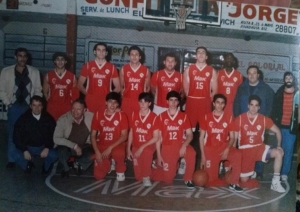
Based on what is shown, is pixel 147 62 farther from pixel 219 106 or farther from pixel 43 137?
pixel 43 137

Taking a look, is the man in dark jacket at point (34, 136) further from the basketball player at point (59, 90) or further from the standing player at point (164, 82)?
the standing player at point (164, 82)

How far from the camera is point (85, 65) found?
3490 millimetres

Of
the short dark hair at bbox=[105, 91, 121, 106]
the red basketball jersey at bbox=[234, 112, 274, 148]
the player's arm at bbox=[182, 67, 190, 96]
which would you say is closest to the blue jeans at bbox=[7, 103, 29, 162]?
the short dark hair at bbox=[105, 91, 121, 106]

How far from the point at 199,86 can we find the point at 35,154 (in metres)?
1.46

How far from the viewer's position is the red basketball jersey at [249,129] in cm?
364

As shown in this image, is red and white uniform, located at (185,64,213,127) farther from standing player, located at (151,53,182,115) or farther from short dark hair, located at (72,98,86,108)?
short dark hair, located at (72,98,86,108)

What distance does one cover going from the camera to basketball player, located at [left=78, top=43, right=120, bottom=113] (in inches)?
137

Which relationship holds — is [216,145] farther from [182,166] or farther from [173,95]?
[173,95]

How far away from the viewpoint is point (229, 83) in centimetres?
363

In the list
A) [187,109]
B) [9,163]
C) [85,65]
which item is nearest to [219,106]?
[187,109]

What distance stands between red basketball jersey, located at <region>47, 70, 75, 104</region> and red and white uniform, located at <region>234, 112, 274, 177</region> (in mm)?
1413

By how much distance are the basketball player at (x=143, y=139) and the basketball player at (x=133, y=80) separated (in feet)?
0.16

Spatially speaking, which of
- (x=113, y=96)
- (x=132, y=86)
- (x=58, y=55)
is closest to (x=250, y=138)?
(x=132, y=86)

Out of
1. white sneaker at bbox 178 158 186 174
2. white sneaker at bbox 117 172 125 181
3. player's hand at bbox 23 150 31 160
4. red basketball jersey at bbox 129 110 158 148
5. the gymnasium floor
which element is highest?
red basketball jersey at bbox 129 110 158 148
